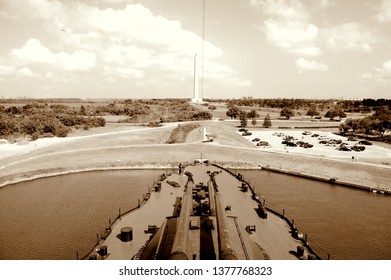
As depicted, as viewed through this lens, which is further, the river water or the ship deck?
the river water

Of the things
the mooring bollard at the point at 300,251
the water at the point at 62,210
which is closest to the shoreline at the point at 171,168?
the water at the point at 62,210

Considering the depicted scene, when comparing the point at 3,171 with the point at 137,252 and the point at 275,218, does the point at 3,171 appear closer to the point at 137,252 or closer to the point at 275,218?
the point at 137,252

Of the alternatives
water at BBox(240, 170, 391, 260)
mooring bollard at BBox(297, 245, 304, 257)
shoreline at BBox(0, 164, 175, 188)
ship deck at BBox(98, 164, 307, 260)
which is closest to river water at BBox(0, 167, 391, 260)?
water at BBox(240, 170, 391, 260)

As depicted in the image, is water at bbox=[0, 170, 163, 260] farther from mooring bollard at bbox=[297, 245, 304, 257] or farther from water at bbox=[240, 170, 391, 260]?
water at bbox=[240, 170, 391, 260]

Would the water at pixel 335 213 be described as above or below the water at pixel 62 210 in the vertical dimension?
above

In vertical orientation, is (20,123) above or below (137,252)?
above

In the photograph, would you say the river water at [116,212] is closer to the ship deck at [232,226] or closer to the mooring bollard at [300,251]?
the ship deck at [232,226]

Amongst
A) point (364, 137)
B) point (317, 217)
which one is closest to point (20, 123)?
point (317, 217)
